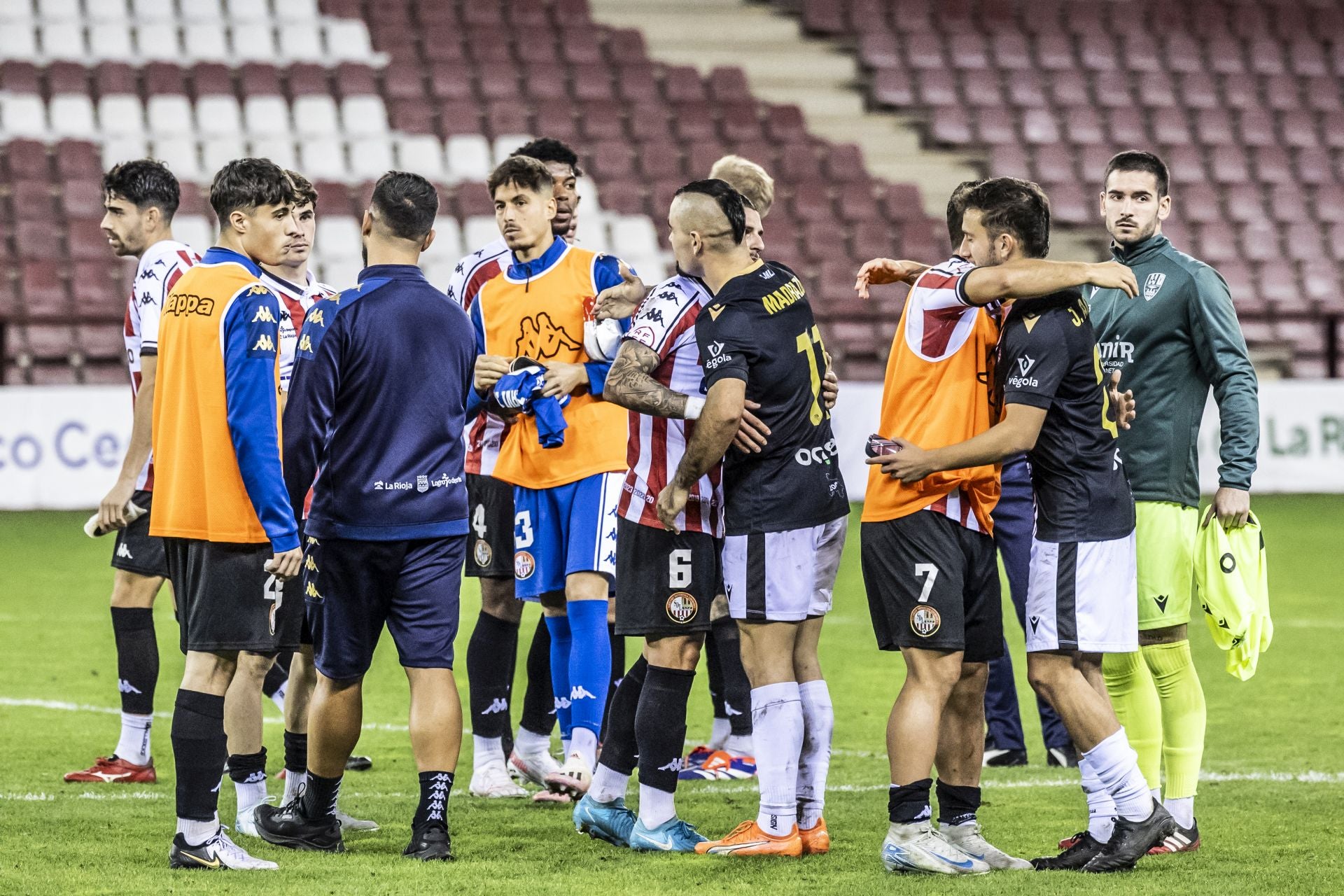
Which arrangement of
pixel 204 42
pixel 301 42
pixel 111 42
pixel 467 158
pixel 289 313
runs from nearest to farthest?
pixel 289 313 → pixel 467 158 → pixel 111 42 → pixel 204 42 → pixel 301 42

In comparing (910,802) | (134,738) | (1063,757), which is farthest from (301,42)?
(910,802)

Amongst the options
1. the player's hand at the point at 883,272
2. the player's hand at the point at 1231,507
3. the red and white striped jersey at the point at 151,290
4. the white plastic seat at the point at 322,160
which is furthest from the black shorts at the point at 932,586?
the white plastic seat at the point at 322,160

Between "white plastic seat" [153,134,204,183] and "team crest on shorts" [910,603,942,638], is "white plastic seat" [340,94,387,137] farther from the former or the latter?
"team crest on shorts" [910,603,942,638]

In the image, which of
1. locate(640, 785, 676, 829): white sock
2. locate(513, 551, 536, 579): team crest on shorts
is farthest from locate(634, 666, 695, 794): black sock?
locate(513, 551, 536, 579): team crest on shorts

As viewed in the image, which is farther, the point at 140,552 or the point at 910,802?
the point at 140,552

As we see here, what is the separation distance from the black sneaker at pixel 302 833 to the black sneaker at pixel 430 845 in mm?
305

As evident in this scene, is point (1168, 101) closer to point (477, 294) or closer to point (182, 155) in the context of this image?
point (182, 155)

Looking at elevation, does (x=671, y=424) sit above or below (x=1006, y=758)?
above

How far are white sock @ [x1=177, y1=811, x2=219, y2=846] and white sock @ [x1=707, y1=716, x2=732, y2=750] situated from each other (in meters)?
2.60

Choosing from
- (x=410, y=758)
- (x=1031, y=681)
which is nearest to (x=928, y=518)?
(x=1031, y=681)

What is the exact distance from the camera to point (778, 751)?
17.5 ft

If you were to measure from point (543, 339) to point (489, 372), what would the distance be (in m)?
0.30

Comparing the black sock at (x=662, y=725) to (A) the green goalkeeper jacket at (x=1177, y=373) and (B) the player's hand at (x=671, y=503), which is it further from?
(A) the green goalkeeper jacket at (x=1177, y=373)

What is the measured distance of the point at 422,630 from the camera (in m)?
5.25
